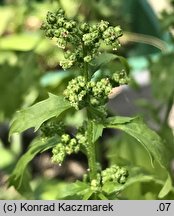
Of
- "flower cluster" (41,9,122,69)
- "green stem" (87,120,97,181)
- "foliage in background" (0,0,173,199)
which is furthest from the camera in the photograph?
"foliage in background" (0,0,173,199)

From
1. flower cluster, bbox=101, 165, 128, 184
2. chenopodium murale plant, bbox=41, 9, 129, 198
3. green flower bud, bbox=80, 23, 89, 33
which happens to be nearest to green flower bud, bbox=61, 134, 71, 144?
chenopodium murale plant, bbox=41, 9, 129, 198

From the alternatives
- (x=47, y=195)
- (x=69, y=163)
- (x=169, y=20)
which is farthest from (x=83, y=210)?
(x=69, y=163)

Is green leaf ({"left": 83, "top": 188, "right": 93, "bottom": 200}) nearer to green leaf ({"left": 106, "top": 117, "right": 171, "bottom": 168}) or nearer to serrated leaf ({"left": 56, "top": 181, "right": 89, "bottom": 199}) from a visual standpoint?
serrated leaf ({"left": 56, "top": 181, "right": 89, "bottom": 199})

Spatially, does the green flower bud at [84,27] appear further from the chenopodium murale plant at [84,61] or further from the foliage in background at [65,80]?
the foliage in background at [65,80]

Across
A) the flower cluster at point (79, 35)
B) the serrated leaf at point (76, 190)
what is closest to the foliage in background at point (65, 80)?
the serrated leaf at point (76, 190)

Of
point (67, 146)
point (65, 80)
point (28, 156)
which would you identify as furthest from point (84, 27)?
point (65, 80)

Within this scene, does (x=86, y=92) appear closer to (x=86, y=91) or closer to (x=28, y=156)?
(x=86, y=91)
